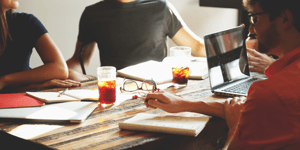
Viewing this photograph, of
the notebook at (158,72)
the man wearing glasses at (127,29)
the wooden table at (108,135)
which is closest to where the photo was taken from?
the wooden table at (108,135)

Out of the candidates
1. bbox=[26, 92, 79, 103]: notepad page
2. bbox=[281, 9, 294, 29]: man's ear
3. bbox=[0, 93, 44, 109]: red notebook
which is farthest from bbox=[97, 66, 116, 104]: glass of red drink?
bbox=[281, 9, 294, 29]: man's ear

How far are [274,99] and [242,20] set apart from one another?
3369 mm

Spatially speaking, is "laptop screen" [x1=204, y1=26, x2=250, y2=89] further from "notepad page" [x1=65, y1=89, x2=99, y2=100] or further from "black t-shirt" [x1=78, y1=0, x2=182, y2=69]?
"black t-shirt" [x1=78, y1=0, x2=182, y2=69]

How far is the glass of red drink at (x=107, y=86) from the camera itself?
120 cm

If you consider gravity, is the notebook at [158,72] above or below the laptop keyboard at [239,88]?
above

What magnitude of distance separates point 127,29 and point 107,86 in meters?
1.18

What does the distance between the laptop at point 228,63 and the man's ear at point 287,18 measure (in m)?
0.52

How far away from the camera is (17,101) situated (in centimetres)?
121

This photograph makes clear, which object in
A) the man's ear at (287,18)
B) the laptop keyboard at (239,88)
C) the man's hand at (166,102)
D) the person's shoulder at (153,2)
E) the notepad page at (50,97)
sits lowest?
the laptop keyboard at (239,88)

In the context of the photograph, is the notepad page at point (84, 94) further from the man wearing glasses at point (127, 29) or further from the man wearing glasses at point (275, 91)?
the man wearing glasses at point (127, 29)

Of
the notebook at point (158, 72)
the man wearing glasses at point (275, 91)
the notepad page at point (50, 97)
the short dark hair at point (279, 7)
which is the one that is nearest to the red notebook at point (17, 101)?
the notepad page at point (50, 97)

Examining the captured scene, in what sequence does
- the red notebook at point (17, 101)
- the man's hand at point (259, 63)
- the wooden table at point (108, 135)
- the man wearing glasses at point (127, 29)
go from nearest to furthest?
the wooden table at point (108, 135) < the red notebook at point (17, 101) < the man's hand at point (259, 63) < the man wearing glasses at point (127, 29)

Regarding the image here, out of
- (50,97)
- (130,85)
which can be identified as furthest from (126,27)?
(50,97)

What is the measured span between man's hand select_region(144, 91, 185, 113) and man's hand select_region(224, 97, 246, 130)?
0.52 ft
